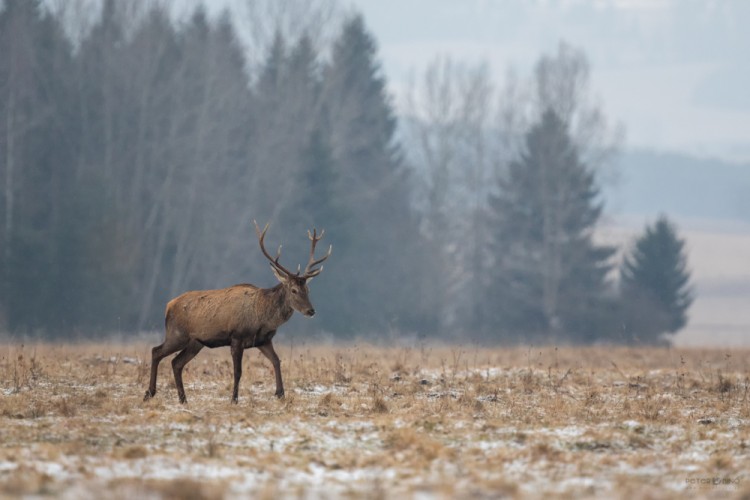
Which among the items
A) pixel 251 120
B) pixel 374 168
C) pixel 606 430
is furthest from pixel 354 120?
pixel 606 430

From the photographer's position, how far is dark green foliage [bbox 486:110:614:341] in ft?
176

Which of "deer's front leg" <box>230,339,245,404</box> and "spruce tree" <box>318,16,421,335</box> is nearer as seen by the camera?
"deer's front leg" <box>230,339,245,404</box>

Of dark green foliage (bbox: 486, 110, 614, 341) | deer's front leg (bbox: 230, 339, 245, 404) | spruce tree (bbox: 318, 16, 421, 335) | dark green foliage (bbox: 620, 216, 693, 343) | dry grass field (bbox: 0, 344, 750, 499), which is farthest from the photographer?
dark green foliage (bbox: 620, 216, 693, 343)

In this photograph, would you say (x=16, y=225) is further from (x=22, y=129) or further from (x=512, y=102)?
(x=512, y=102)

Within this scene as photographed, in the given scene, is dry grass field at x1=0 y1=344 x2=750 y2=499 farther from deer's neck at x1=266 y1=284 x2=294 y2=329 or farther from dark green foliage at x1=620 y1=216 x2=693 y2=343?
dark green foliage at x1=620 y1=216 x2=693 y2=343

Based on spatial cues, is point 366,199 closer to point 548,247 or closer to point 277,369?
point 548,247

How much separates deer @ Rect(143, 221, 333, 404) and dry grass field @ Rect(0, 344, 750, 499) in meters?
0.53

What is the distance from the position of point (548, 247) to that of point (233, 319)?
4085 centimetres

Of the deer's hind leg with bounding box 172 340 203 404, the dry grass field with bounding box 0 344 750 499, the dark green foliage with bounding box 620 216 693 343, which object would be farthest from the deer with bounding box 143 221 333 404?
the dark green foliage with bounding box 620 216 693 343

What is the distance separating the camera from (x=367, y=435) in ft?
38.4

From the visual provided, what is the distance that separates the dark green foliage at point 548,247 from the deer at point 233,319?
127 feet

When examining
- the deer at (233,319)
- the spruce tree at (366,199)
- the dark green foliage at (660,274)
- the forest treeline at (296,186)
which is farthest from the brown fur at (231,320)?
the dark green foliage at (660,274)

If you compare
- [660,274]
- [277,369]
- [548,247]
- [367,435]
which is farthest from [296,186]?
[367,435]

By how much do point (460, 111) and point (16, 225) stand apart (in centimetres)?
2776
